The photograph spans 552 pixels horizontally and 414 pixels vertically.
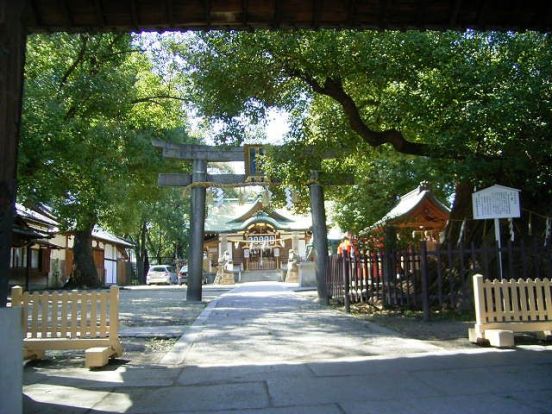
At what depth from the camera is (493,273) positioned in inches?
474

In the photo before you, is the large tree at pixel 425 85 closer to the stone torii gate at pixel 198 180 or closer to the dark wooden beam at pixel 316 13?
the dark wooden beam at pixel 316 13

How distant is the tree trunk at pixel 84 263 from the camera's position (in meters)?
29.4

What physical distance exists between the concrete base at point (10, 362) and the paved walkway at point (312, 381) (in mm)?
693

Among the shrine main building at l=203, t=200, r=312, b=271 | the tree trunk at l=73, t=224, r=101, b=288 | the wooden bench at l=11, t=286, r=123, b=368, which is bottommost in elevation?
the wooden bench at l=11, t=286, r=123, b=368

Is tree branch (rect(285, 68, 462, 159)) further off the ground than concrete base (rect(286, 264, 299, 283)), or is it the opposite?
tree branch (rect(285, 68, 462, 159))

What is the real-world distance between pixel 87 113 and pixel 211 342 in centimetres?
1282

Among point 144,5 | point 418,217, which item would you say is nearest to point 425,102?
point 144,5

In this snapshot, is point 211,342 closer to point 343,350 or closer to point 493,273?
point 343,350

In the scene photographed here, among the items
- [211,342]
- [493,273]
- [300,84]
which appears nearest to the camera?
[211,342]

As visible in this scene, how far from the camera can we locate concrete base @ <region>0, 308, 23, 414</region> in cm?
Result: 426

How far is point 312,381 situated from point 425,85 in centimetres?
728

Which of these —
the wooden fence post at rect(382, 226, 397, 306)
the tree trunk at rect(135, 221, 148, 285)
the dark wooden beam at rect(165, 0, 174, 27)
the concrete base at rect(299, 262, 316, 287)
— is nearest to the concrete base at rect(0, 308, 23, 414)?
the dark wooden beam at rect(165, 0, 174, 27)

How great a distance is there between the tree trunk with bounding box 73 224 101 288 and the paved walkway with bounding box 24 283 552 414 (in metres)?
22.3

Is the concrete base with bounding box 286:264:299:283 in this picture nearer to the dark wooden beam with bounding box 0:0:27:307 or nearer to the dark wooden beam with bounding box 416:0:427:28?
the dark wooden beam with bounding box 416:0:427:28
